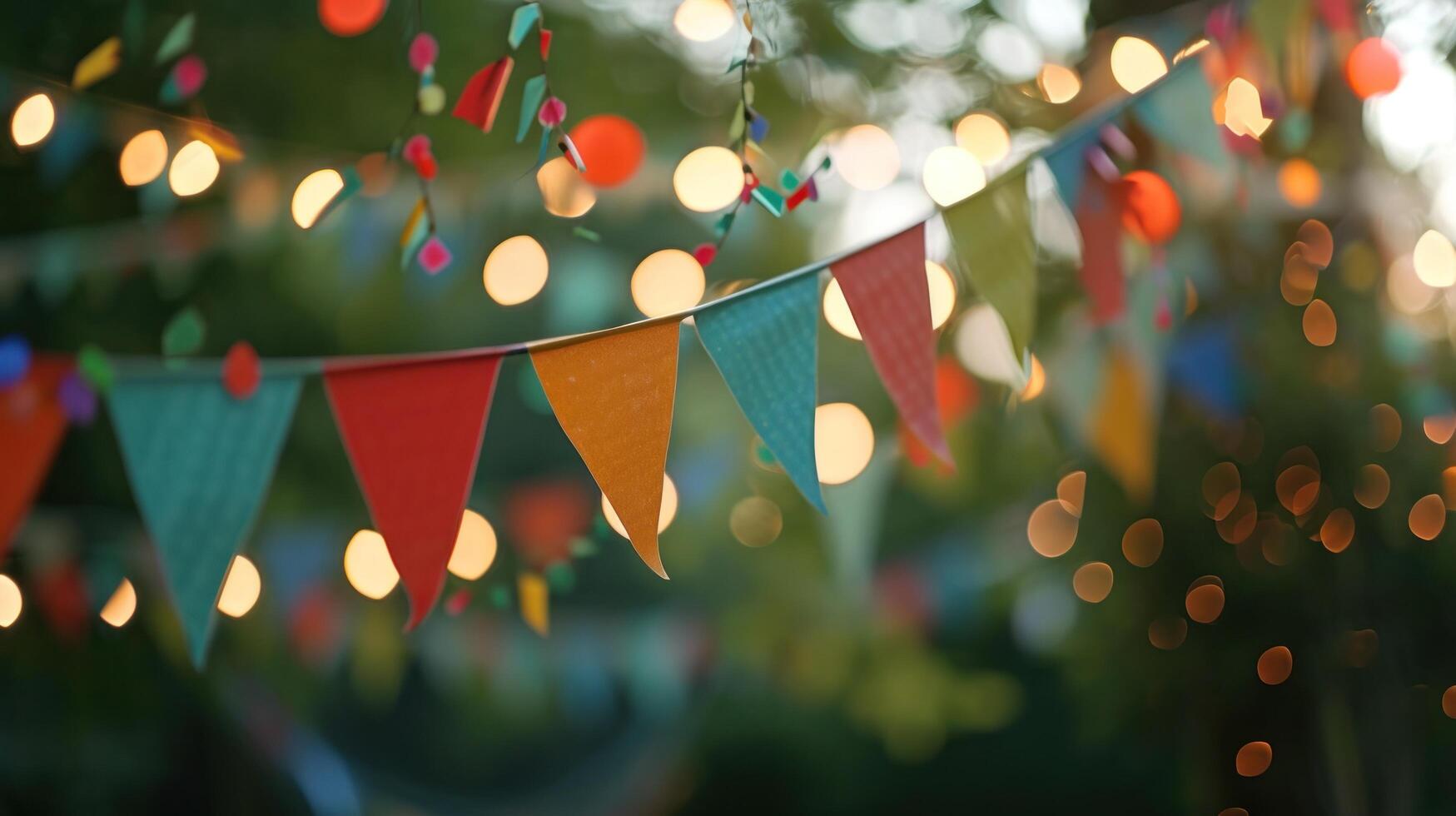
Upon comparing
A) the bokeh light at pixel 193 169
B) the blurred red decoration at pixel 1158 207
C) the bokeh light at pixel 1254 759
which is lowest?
the bokeh light at pixel 1254 759

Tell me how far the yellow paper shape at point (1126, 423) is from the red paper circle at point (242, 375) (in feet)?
2.92

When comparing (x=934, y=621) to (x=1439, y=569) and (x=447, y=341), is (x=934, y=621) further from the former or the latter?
(x=447, y=341)

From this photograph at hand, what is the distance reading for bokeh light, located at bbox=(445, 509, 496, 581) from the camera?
1755mm

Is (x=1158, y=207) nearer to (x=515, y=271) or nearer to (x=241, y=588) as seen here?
(x=515, y=271)

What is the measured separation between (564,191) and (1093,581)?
1.04 metres

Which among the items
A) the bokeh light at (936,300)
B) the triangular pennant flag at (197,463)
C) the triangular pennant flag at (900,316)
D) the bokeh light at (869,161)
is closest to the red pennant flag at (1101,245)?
the triangular pennant flag at (900,316)

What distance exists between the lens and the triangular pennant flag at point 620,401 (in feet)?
2.31

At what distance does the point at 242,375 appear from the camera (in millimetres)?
755

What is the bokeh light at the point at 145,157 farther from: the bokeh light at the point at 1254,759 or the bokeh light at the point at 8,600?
the bokeh light at the point at 1254,759

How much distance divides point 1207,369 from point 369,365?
109 centimetres

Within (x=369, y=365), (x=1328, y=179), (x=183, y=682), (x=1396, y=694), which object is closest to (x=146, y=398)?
(x=369, y=365)

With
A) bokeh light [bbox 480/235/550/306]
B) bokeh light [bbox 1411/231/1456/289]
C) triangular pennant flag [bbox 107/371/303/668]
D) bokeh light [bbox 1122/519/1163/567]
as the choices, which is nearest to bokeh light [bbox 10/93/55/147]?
bokeh light [bbox 480/235/550/306]

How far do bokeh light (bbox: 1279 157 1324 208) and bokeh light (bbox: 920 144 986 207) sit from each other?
44 centimetres

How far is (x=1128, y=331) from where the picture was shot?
130cm
